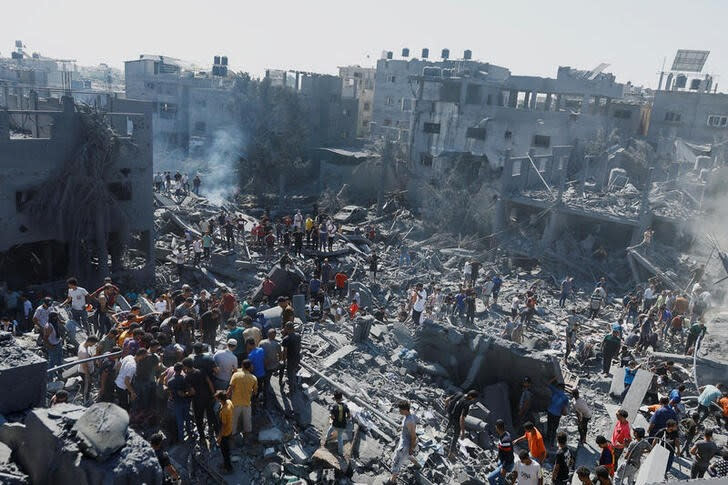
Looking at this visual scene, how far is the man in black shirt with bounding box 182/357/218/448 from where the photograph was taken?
300 inches

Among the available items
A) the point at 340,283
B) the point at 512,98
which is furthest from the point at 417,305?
the point at 512,98

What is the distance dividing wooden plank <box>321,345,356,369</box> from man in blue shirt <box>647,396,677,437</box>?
241 inches

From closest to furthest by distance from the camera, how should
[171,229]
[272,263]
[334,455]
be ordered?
1. [334,455]
2. [272,263]
3. [171,229]

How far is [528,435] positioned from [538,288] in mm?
15010

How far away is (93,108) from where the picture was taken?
61.3 ft

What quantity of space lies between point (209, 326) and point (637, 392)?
9455 mm

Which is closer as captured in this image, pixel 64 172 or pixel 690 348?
pixel 690 348

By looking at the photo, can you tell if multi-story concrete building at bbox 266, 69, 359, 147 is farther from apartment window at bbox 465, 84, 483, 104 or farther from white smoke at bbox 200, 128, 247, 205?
apartment window at bbox 465, 84, 483, 104

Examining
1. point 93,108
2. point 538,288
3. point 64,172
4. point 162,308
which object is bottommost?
point 538,288

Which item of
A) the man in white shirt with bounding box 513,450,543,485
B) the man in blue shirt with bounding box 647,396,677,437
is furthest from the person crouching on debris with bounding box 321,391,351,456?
the man in blue shirt with bounding box 647,396,677,437

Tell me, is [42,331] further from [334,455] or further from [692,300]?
[692,300]

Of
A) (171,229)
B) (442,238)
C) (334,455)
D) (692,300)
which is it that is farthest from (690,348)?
(171,229)

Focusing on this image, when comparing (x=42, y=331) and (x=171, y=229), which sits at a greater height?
(x=42, y=331)

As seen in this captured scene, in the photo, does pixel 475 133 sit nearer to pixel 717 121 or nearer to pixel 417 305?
pixel 717 121
